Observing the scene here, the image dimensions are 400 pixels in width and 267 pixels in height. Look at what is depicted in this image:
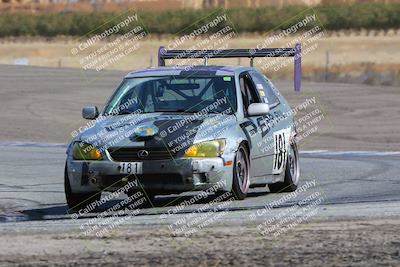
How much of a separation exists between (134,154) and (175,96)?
1.38 m

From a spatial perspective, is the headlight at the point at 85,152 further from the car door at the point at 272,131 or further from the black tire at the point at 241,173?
the car door at the point at 272,131

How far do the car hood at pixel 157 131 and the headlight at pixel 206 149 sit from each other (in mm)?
49

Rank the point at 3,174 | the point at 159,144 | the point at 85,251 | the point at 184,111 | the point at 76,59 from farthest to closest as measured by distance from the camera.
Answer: the point at 76,59 → the point at 3,174 → the point at 184,111 → the point at 159,144 → the point at 85,251

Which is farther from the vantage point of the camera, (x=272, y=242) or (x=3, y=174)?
(x=3, y=174)

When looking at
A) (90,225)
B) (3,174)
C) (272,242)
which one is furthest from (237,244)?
(3,174)

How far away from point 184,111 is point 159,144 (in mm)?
963

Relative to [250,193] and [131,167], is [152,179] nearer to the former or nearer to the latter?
[131,167]

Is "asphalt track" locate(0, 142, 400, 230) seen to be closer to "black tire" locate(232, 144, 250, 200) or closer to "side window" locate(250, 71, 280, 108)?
"black tire" locate(232, 144, 250, 200)

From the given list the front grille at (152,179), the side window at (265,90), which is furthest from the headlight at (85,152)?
the side window at (265,90)

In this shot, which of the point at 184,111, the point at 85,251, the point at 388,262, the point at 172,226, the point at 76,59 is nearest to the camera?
the point at 388,262

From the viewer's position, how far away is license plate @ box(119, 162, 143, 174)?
38.6 ft

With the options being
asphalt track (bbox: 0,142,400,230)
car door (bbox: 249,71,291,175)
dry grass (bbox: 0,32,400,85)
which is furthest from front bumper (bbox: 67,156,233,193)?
dry grass (bbox: 0,32,400,85)

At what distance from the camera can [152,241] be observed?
8797mm

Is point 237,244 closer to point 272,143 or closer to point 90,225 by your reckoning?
point 90,225
